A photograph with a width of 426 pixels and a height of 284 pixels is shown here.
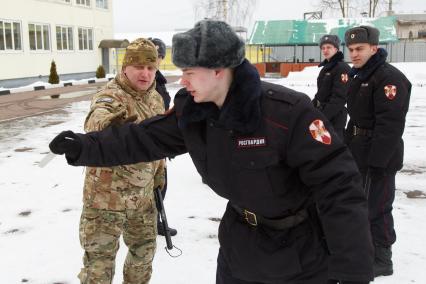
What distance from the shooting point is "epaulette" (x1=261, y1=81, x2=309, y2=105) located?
1.73 metres

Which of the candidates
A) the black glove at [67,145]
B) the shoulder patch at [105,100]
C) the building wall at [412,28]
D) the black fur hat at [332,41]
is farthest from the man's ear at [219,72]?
the building wall at [412,28]

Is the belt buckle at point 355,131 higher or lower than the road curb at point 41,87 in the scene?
higher

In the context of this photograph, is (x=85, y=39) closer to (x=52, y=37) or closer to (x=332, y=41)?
(x=52, y=37)

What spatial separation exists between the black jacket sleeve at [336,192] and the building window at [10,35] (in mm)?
25020

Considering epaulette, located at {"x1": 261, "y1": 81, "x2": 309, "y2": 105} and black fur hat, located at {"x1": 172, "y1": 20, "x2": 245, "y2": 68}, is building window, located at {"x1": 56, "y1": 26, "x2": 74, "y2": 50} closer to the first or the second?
black fur hat, located at {"x1": 172, "y1": 20, "x2": 245, "y2": 68}

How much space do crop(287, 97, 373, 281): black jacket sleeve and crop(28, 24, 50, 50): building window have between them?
2705 centimetres

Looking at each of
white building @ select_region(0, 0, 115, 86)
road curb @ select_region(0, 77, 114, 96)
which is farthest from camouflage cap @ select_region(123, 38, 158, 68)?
white building @ select_region(0, 0, 115, 86)

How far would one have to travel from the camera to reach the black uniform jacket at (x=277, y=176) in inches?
64.6

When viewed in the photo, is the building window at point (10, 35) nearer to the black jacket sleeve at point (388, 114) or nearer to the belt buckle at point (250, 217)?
the black jacket sleeve at point (388, 114)

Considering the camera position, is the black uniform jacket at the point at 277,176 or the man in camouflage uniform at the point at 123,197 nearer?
the black uniform jacket at the point at 277,176

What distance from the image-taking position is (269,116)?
171cm

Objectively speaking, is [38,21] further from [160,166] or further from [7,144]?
[160,166]

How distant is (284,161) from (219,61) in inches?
17.5

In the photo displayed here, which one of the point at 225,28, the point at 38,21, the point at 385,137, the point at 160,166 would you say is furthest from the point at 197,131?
the point at 38,21
